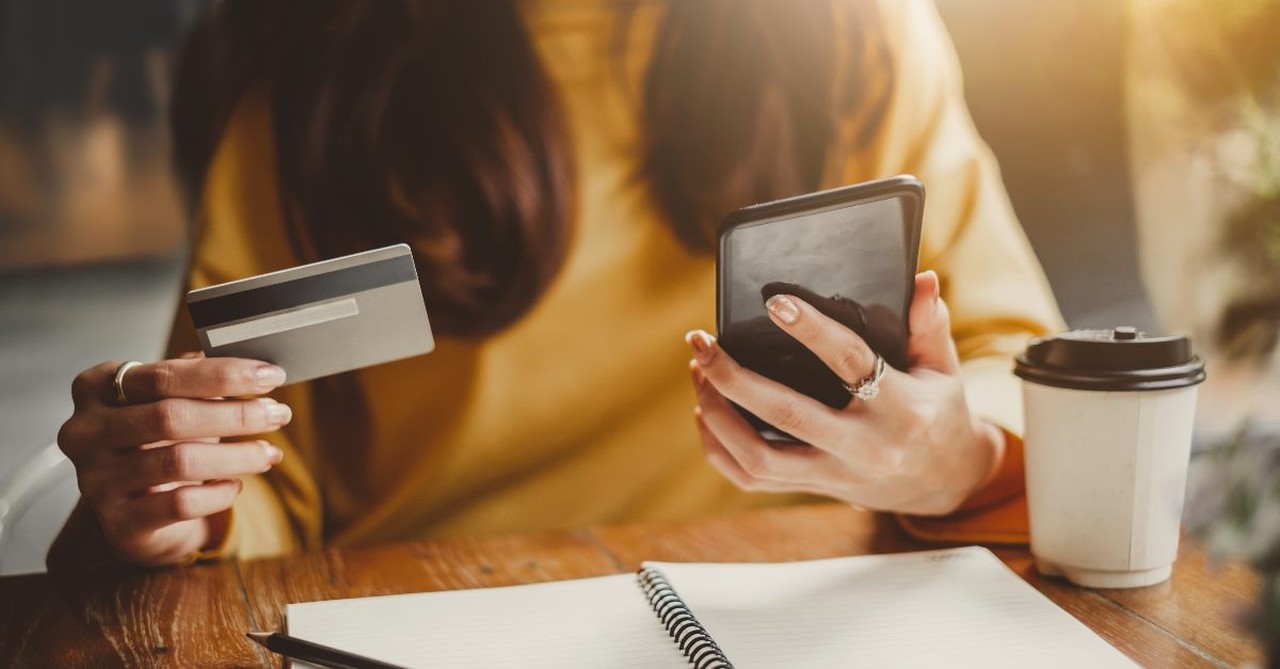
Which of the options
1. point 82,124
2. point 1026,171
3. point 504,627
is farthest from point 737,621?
point 82,124

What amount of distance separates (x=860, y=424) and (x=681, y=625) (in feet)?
0.78

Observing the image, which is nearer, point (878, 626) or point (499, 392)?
point (878, 626)

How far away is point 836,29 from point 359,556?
0.87 m

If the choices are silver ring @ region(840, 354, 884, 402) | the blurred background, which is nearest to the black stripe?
silver ring @ region(840, 354, 884, 402)

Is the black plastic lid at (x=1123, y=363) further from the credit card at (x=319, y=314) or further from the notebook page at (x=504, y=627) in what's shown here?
the credit card at (x=319, y=314)

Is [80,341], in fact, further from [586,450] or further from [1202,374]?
[1202,374]

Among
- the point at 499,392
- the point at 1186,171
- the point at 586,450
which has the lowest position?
the point at 586,450

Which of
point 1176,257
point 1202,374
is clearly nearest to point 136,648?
point 1202,374

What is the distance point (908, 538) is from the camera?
908mm

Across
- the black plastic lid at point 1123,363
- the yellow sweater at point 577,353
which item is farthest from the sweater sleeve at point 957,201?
the black plastic lid at point 1123,363

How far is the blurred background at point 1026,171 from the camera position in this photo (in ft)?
4.48

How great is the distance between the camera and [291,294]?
0.75 meters

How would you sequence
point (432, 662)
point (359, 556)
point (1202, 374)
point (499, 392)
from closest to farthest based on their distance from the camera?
point (432, 662)
point (1202, 374)
point (359, 556)
point (499, 392)

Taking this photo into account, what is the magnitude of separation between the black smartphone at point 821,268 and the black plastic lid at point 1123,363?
123mm
